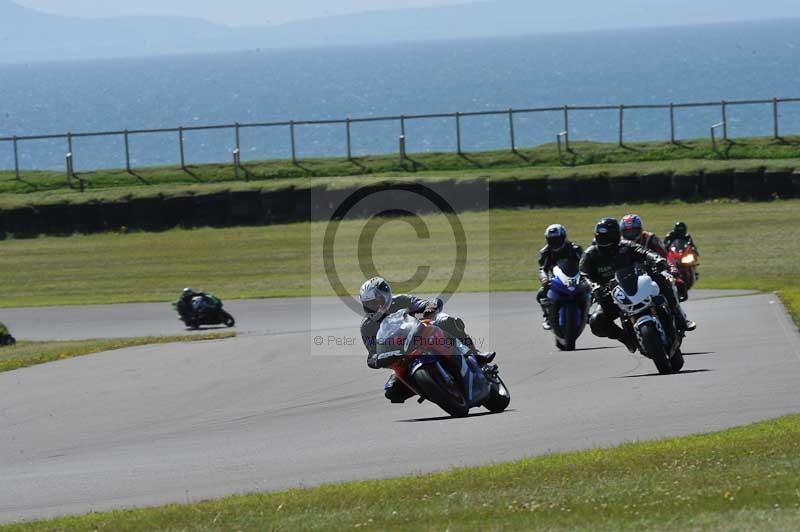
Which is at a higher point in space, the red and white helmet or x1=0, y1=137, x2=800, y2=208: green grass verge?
the red and white helmet

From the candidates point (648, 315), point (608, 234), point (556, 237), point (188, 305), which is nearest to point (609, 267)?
point (608, 234)

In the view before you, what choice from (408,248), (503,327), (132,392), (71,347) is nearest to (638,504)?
(132,392)

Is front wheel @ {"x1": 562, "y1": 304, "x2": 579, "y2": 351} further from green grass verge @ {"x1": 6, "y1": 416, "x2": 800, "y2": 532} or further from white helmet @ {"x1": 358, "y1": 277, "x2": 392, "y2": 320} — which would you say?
green grass verge @ {"x1": 6, "y1": 416, "x2": 800, "y2": 532}

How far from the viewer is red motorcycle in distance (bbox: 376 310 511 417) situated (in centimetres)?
1259

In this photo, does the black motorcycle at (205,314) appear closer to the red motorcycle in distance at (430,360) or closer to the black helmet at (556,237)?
the black helmet at (556,237)

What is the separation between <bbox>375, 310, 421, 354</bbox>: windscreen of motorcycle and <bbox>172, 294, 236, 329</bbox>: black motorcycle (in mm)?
12651

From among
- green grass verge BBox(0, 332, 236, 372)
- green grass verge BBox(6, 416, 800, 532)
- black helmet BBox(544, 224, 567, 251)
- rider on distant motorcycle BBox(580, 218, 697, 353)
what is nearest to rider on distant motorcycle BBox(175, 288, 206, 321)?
green grass verge BBox(0, 332, 236, 372)

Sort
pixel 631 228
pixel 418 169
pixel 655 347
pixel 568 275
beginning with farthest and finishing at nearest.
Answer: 1. pixel 418 169
2. pixel 568 275
3. pixel 631 228
4. pixel 655 347

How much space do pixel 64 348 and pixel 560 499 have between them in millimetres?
13771

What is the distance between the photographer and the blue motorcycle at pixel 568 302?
59.8 ft

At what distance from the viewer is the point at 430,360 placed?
12.7 meters

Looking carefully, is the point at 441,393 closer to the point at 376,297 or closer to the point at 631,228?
the point at 376,297

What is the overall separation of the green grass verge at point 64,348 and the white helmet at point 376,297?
8.14m

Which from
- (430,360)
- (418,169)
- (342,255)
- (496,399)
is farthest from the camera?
(418,169)
